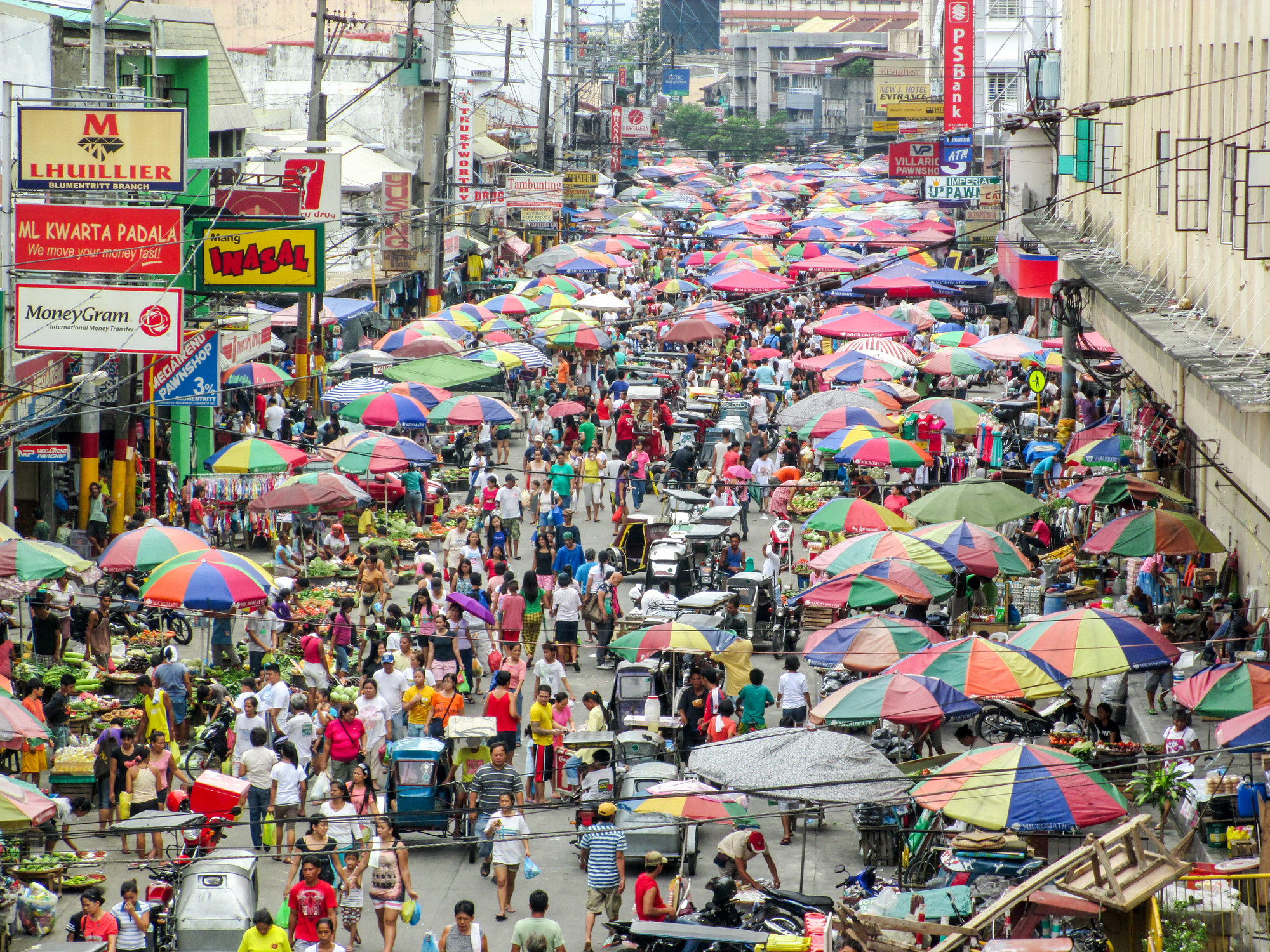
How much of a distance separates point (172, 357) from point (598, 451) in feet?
21.5

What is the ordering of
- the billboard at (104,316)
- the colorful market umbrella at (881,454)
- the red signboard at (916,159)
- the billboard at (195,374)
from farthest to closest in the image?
the red signboard at (916,159) → the billboard at (195,374) → the colorful market umbrella at (881,454) → the billboard at (104,316)

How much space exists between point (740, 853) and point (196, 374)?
12.7 meters

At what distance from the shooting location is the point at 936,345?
31062 mm

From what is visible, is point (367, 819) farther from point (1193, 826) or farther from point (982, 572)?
point (982, 572)

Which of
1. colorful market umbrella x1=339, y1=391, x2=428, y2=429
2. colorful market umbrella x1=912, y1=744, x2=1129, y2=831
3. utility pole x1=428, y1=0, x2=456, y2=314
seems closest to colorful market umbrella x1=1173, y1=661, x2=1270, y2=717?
colorful market umbrella x1=912, y1=744, x2=1129, y2=831

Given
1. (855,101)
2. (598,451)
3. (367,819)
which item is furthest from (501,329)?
(855,101)

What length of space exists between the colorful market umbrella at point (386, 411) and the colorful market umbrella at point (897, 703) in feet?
36.7

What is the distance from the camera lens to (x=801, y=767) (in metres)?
11.9

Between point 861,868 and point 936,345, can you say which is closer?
point 861,868

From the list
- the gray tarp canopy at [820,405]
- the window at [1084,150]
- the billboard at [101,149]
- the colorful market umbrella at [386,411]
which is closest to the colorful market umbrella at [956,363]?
the gray tarp canopy at [820,405]

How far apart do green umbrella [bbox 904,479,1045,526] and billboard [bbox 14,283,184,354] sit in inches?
363

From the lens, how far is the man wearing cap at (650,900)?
1116 centimetres

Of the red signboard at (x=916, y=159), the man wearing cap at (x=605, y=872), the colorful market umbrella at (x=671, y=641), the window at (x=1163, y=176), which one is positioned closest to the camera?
the man wearing cap at (x=605, y=872)

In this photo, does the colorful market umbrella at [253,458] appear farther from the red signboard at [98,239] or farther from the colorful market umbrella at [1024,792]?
the colorful market umbrella at [1024,792]
